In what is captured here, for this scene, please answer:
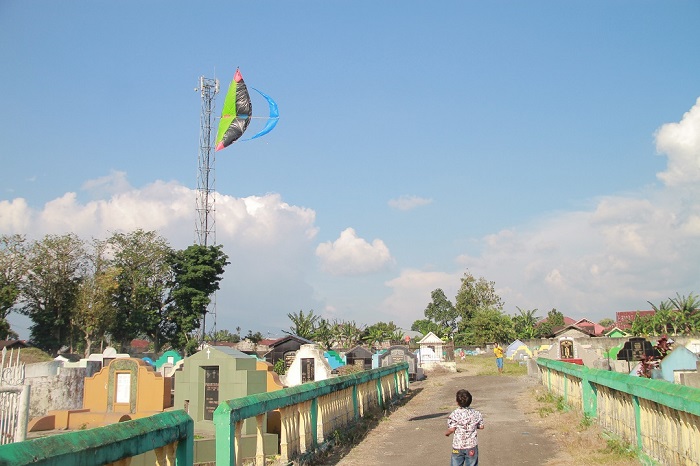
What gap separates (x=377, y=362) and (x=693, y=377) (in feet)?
68.7

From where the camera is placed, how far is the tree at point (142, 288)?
59844mm

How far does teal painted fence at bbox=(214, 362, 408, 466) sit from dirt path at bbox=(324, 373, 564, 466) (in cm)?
57

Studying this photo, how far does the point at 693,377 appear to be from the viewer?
1264 cm

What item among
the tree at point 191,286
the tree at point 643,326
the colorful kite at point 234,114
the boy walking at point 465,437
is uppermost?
the colorful kite at point 234,114

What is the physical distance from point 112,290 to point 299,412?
164 ft

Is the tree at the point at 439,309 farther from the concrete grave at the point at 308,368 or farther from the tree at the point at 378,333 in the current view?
the concrete grave at the point at 308,368

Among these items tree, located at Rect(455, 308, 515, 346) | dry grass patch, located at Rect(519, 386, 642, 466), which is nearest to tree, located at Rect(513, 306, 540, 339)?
tree, located at Rect(455, 308, 515, 346)

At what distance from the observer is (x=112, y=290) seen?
181 ft

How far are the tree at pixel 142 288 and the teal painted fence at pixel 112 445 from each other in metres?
56.5

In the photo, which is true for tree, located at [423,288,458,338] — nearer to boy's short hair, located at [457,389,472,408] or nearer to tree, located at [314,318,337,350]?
tree, located at [314,318,337,350]

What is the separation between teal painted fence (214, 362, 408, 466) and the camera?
673 cm

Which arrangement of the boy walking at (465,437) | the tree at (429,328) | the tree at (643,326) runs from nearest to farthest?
1. the boy walking at (465,437)
2. the tree at (643,326)
3. the tree at (429,328)

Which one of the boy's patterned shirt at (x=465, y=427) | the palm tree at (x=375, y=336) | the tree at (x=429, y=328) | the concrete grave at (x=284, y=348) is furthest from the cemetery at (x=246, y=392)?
the tree at (x=429, y=328)

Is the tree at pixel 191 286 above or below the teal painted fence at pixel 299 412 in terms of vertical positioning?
above
